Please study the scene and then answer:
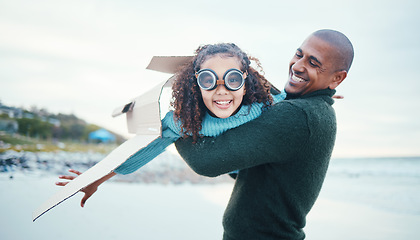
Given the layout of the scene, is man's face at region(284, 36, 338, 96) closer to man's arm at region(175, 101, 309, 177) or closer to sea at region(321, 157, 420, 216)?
man's arm at region(175, 101, 309, 177)

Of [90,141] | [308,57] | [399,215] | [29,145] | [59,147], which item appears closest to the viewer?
[308,57]

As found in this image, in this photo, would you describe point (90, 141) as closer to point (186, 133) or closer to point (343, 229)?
point (343, 229)

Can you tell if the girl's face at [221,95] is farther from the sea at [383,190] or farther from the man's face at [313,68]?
the sea at [383,190]

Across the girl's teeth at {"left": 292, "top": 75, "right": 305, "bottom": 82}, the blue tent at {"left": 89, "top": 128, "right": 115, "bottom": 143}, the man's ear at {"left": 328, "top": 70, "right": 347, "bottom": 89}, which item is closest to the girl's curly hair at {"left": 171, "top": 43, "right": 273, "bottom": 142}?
the girl's teeth at {"left": 292, "top": 75, "right": 305, "bottom": 82}

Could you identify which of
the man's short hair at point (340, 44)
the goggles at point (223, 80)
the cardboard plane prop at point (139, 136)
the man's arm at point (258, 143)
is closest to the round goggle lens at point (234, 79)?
the goggles at point (223, 80)

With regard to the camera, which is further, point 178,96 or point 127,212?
point 127,212

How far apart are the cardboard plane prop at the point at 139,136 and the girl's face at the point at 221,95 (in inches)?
7.0

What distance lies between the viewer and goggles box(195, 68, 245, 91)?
3.60 ft

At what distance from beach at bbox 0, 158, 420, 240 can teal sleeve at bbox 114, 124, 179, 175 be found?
7.66ft

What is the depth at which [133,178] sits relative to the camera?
7.23 m

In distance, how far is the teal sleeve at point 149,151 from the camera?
46.3 inches

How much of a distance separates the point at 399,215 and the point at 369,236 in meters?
1.35

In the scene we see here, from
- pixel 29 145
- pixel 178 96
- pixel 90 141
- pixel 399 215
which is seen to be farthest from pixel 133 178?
pixel 90 141

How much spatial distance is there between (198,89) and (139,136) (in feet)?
1.09
